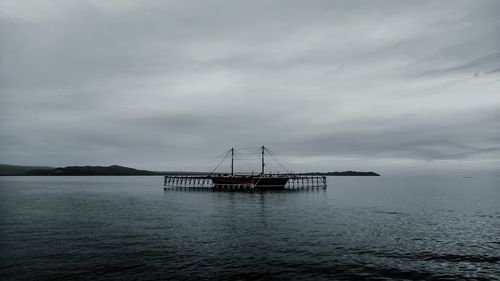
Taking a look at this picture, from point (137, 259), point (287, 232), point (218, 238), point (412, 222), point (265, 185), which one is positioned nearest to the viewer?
point (137, 259)

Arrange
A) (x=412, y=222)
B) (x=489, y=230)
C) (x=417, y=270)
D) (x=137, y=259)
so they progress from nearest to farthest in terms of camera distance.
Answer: (x=417, y=270) → (x=137, y=259) → (x=489, y=230) → (x=412, y=222)

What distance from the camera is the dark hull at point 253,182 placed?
392 ft

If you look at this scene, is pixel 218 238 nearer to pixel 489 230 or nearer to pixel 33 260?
pixel 33 260

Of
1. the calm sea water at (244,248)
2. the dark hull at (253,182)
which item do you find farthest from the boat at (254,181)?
the calm sea water at (244,248)

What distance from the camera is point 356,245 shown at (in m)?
31.9

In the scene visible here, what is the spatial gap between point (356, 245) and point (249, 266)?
39.0 ft

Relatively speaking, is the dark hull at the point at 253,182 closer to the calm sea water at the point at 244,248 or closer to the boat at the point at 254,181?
the boat at the point at 254,181

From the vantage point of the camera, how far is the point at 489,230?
1642 inches

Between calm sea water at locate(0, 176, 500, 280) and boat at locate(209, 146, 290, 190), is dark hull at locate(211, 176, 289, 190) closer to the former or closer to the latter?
boat at locate(209, 146, 290, 190)

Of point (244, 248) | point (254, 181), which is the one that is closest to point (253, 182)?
point (254, 181)

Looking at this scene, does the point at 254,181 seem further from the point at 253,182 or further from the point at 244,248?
the point at 244,248

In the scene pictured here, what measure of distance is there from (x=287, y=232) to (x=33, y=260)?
2312cm

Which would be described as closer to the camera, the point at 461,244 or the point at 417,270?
the point at 417,270

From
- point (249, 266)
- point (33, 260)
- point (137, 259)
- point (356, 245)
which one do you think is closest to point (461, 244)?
point (356, 245)
